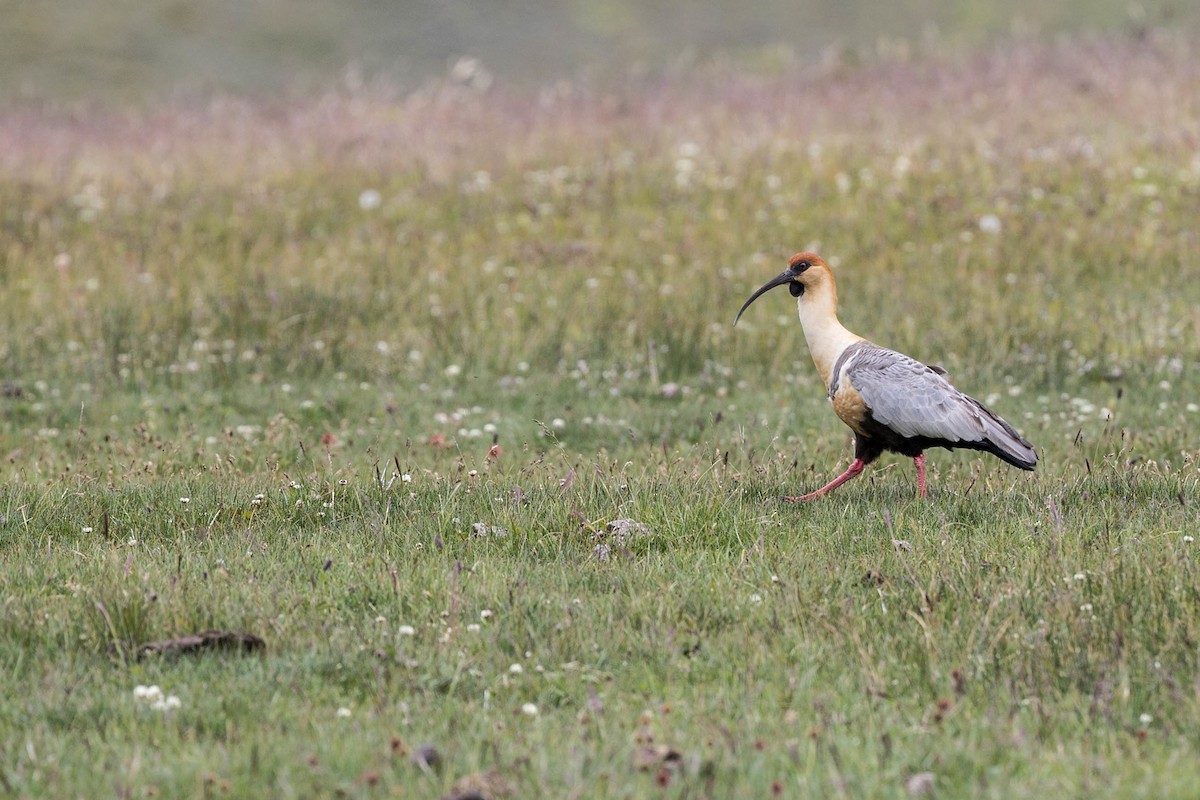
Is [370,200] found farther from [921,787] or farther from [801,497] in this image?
[921,787]

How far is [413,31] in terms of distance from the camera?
33094mm

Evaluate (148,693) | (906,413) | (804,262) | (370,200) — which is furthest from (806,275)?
(370,200)

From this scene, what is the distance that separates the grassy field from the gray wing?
286 millimetres

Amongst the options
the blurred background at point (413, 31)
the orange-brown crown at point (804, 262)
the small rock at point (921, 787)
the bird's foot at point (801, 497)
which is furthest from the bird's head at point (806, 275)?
the blurred background at point (413, 31)

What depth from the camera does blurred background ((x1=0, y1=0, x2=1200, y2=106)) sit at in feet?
95.7

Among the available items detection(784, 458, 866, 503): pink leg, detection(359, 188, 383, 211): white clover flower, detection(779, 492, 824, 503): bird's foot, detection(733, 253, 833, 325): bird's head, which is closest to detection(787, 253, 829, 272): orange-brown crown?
detection(733, 253, 833, 325): bird's head

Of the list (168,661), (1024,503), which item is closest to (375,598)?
(168,661)

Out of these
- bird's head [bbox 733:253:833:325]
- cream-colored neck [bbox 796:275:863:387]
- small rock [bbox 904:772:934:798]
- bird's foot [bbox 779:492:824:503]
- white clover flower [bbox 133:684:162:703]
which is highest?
bird's head [bbox 733:253:833:325]

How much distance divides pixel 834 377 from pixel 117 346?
637 centimetres

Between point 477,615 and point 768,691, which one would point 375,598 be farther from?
point 768,691

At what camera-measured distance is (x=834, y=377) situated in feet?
22.9

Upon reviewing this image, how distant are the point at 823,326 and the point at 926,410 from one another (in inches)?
38.1

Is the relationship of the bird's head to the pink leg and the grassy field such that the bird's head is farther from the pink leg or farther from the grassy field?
the pink leg

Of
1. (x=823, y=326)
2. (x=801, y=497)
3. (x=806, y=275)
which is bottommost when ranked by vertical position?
(x=801, y=497)
